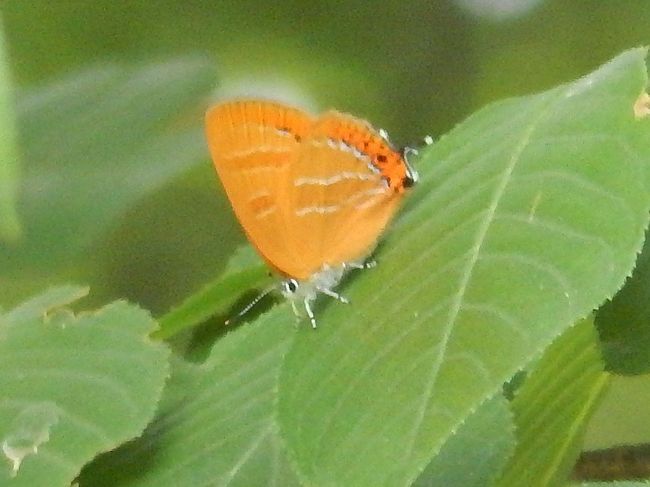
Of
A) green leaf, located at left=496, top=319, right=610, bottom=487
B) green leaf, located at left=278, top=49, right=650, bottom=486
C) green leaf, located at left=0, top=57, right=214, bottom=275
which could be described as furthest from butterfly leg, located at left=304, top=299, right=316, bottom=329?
green leaf, located at left=0, top=57, right=214, bottom=275

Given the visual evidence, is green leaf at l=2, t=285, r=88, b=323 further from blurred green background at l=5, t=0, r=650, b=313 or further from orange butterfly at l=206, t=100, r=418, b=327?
blurred green background at l=5, t=0, r=650, b=313

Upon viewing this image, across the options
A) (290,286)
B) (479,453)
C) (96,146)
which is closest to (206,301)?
(290,286)

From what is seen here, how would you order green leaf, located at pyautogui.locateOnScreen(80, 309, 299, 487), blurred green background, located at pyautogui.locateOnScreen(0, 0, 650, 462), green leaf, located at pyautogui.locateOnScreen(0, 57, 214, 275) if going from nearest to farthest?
green leaf, located at pyautogui.locateOnScreen(80, 309, 299, 487) < green leaf, located at pyautogui.locateOnScreen(0, 57, 214, 275) < blurred green background, located at pyautogui.locateOnScreen(0, 0, 650, 462)

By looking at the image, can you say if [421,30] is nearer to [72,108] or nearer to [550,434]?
[72,108]

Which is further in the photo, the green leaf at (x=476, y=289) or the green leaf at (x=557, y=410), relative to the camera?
the green leaf at (x=557, y=410)

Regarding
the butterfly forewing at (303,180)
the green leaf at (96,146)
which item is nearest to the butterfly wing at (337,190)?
the butterfly forewing at (303,180)

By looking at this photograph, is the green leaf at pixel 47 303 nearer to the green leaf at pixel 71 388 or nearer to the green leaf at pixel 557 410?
the green leaf at pixel 71 388

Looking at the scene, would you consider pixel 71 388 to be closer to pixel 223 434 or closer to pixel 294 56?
pixel 223 434
